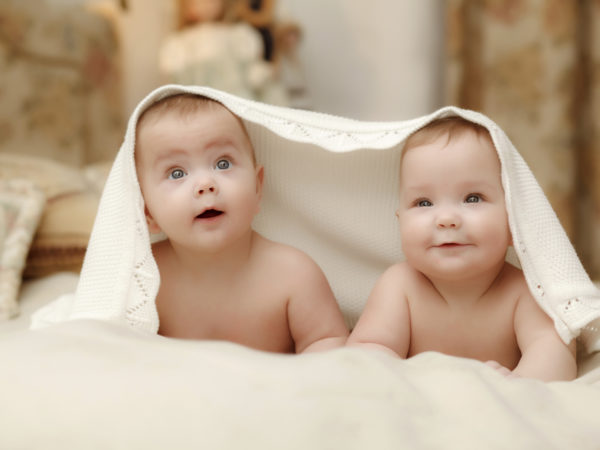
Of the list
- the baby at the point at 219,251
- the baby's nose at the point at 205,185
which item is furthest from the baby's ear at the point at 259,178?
the baby's nose at the point at 205,185

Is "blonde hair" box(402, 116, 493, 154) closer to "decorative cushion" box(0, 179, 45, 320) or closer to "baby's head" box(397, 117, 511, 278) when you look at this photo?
"baby's head" box(397, 117, 511, 278)

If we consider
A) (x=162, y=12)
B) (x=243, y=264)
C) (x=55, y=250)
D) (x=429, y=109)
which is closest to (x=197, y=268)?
(x=243, y=264)

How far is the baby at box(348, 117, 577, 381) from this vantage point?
0.77 metres

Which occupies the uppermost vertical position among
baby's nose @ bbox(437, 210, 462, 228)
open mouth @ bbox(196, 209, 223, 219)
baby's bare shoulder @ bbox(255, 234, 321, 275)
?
baby's nose @ bbox(437, 210, 462, 228)

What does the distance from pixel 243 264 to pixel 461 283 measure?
32 cm

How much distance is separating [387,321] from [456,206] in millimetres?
187

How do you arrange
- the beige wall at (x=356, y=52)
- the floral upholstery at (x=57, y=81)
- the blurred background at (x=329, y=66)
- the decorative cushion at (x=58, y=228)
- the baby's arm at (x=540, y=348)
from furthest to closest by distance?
the beige wall at (x=356, y=52), the blurred background at (x=329, y=66), the floral upholstery at (x=57, y=81), the decorative cushion at (x=58, y=228), the baby's arm at (x=540, y=348)

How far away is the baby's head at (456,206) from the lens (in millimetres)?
770

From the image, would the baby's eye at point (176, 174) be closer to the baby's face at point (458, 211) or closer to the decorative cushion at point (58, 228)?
the baby's face at point (458, 211)

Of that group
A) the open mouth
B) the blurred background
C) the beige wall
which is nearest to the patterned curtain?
the blurred background

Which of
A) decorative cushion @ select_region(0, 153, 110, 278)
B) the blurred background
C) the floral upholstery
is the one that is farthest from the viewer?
the blurred background

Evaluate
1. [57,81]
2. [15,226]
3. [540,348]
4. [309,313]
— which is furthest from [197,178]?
[57,81]

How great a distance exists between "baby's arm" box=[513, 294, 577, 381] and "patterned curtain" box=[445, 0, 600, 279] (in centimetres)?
160

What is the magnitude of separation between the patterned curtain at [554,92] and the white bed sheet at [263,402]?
1.92m
